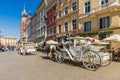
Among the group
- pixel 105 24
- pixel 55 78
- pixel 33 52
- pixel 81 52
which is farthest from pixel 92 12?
pixel 55 78

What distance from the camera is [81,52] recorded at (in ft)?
34.8

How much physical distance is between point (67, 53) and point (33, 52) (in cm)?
1337

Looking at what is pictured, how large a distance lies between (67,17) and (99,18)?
9.39m

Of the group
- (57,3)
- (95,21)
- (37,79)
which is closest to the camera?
(37,79)

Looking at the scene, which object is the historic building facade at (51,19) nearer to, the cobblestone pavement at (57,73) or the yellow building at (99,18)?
the yellow building at (99,18)

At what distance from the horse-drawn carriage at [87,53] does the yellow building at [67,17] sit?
49.1 feet

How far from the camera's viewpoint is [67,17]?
30.0 metres

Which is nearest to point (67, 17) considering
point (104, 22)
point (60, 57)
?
point (104, 22)

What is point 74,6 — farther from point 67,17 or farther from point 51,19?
point 51,19

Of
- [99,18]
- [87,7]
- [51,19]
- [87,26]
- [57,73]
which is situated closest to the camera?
[57,73]

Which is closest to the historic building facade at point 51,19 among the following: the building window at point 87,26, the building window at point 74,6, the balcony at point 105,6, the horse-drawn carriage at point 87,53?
the building window at point 74,6

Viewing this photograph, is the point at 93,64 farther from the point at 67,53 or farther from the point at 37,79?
the point at 37,79

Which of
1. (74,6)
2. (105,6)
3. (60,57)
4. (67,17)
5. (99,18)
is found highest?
(74,6)

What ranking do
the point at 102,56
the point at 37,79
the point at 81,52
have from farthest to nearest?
1. the point at 81,52
2. the point at 102,56
3. the point at 37,79
